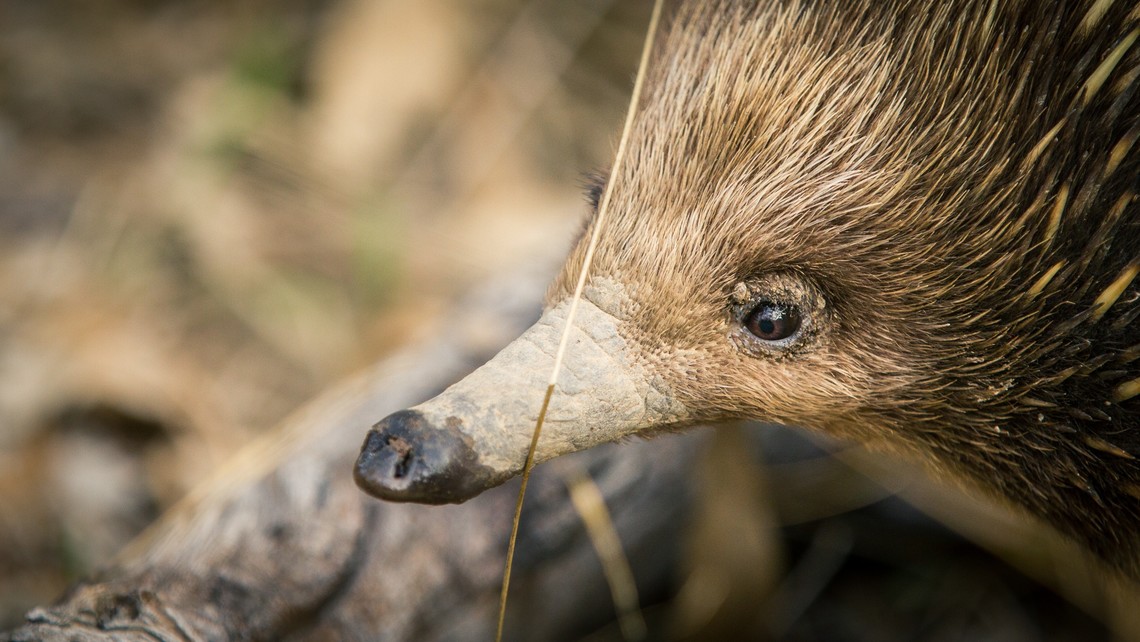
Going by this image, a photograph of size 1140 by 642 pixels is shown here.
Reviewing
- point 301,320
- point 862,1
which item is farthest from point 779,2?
point 301,320

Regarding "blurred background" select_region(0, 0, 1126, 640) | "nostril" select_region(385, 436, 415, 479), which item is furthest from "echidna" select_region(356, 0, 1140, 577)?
"blurred background" select_region(0, 0, 1126, 640)

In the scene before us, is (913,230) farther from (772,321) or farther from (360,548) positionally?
(360,548)

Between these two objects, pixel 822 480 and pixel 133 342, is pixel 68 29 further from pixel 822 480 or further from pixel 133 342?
pixel 822 480

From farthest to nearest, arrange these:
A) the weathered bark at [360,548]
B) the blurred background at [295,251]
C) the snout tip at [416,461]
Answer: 1. the blurred background at [295,251]
2. the weathered bark at [360,548]
3. the snout tip at [416,461]

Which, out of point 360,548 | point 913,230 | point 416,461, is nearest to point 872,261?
point 913,230

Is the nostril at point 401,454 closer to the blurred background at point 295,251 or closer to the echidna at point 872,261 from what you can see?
the echidna at point 872,261

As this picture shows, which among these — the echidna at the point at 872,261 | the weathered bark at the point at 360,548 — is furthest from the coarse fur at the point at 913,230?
the weathered bark at the point at 360,548
